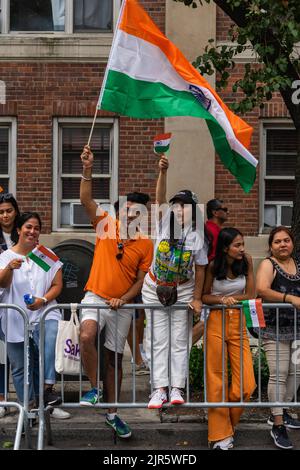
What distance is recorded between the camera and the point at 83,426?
22.9ft

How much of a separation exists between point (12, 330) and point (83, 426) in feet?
3.37

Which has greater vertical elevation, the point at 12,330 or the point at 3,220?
the point at 3,220

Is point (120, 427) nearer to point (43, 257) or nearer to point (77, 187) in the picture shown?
point (43, 257)

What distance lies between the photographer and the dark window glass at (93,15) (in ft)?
42.7

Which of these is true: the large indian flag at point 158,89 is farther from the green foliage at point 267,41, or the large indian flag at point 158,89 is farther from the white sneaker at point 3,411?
the white sneaker at point 3,411

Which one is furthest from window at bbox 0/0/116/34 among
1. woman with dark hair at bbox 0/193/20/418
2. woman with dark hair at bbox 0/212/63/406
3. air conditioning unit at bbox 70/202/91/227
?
woman with dark hair at bbox 0/212/63/406

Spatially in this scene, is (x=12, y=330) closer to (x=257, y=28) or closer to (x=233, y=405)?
(x=233, y=405)

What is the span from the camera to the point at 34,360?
22.3 feet

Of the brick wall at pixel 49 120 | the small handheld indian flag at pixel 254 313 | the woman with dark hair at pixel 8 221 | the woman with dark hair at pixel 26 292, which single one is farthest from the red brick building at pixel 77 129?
the small handheld indian flag at pixel 254 313

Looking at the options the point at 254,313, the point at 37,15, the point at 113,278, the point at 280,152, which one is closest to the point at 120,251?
the point at 113,278

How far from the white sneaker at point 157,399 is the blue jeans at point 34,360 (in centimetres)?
80
